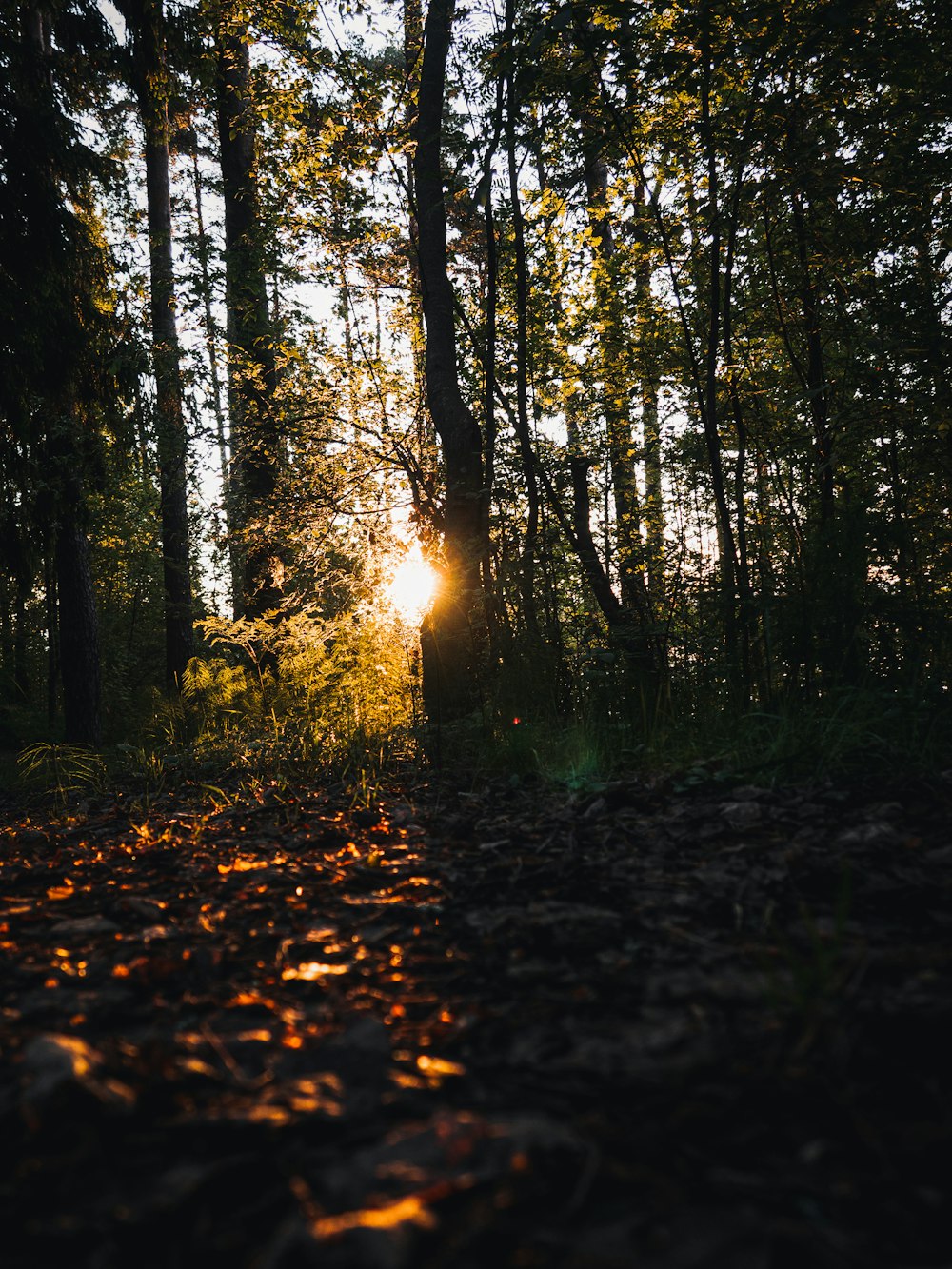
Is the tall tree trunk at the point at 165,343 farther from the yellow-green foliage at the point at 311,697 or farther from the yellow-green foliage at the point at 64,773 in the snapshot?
the yellow-green foliage at the point at 64,773

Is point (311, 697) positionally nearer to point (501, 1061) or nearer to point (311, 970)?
point (311, 970)

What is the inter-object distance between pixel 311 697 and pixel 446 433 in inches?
97.1

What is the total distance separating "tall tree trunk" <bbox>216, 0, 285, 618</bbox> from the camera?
8031 millimetres

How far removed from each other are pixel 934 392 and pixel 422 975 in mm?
4204

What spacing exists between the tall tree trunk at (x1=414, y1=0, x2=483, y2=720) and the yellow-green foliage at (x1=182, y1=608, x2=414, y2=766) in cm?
41

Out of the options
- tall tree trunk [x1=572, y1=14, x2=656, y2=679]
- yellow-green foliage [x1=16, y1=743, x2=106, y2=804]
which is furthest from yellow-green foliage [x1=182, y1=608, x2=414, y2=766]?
tall tree trunk [x1=572, y1=14, x2=656, y2=679]

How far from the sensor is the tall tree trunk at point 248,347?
803 centimetres

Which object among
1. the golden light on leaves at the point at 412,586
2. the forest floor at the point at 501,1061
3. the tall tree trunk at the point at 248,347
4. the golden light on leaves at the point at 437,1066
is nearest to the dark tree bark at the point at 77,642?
the tall tree trunk at the point at 248,347

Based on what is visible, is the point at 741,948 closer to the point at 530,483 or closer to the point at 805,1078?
the point at 805,1078

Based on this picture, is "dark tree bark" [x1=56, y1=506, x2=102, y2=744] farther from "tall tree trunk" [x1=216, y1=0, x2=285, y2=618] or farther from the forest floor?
the forest floor

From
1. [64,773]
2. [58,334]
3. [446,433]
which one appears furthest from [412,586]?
[58,334]

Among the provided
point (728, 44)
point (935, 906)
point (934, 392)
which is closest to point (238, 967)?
point (935, 906)

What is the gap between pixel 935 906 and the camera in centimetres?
162

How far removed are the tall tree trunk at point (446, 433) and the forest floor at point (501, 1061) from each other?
3474 mm
